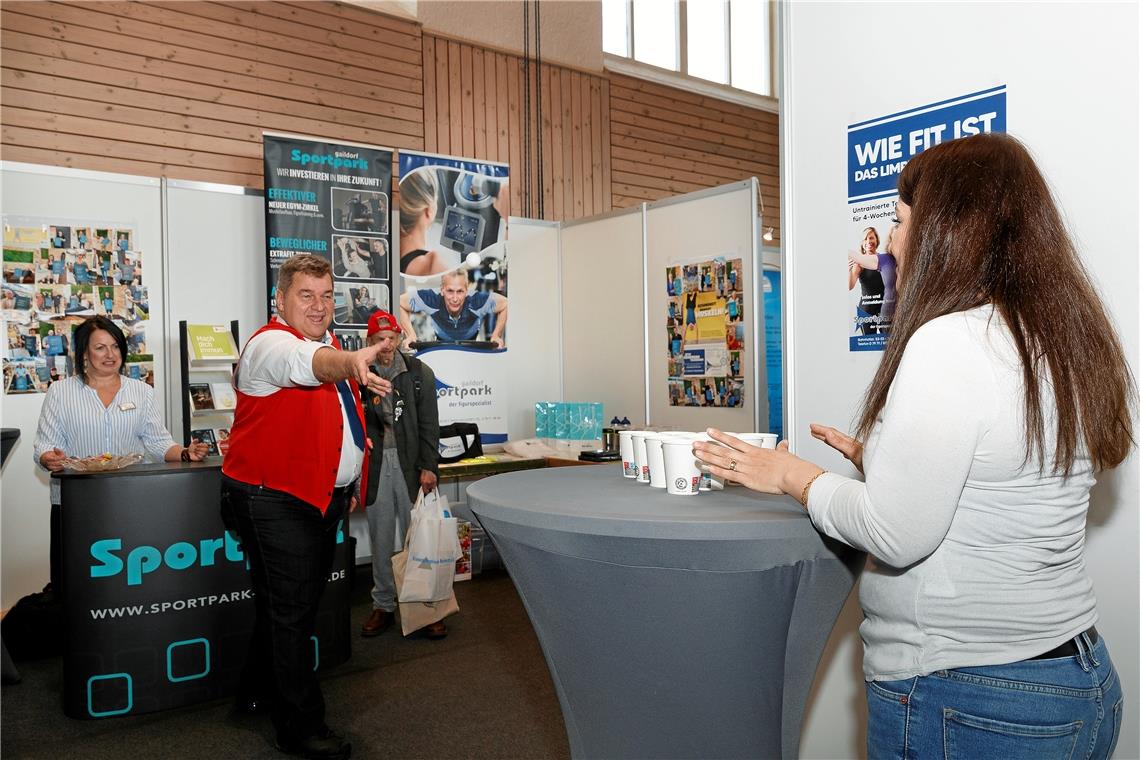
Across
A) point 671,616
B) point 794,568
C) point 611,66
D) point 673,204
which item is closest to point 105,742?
point 671,616

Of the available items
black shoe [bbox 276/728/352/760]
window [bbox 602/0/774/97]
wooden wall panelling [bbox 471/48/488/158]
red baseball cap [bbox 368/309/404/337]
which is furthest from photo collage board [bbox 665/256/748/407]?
window [bbox 602/0/774/97]

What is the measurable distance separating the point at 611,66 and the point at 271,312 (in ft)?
15.1

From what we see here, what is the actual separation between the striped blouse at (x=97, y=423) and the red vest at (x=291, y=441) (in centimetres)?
142

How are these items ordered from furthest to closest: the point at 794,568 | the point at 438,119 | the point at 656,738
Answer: the point at 438,119 < the point at 656,738 < the point at 794,568

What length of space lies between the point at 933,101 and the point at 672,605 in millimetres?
1370

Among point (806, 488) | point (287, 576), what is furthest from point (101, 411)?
point (806, 488)

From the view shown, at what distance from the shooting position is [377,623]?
4.52 meters

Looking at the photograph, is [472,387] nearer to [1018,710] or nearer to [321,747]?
[321,747]

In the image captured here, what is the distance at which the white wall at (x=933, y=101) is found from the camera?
1.76 meters

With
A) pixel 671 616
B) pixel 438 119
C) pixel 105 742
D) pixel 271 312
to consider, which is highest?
pixel 438 119

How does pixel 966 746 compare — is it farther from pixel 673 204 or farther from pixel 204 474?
pixel 673 204

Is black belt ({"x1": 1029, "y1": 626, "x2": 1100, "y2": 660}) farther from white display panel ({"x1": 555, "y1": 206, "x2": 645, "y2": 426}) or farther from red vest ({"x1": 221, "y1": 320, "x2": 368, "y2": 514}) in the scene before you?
white display panel ({"x1": 555, "y1": 206, "x2": 645, "y2": 426})

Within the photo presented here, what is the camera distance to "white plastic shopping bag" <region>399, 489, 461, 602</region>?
430cm

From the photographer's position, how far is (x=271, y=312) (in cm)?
550
